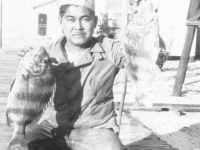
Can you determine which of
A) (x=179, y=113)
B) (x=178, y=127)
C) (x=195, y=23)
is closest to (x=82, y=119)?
(x=178, y=127)

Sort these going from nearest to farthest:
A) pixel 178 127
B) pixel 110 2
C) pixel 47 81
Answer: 1. pixel 47 81
2. pixel 178 127
3. pixel 110 2

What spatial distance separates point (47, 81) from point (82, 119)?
66 centimetres

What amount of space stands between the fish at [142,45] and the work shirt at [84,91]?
0.12 m

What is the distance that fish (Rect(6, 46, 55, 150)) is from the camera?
2.54 metres

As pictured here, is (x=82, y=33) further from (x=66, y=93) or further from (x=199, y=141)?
(x=199, y=141)

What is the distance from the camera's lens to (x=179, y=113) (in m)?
7.30

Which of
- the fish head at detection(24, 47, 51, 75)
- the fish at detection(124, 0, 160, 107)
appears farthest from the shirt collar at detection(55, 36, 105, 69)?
the fish head at detection(24, 47, 51, 75)

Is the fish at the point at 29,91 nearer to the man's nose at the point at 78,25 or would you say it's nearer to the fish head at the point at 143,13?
the man's nose at the point at 78,25

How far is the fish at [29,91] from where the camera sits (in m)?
2.54

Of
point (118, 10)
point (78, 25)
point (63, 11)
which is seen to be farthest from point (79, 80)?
point (118, 10)

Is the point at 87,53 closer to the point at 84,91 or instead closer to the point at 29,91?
the point at 84,91

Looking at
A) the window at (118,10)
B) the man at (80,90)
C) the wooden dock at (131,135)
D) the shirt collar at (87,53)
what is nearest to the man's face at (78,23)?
the man at (80,90)

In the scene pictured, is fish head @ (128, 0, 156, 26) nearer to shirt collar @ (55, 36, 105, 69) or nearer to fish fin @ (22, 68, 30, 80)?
shirt collar @ (55, 36, 105, 69)

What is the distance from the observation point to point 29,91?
2.59 meters
